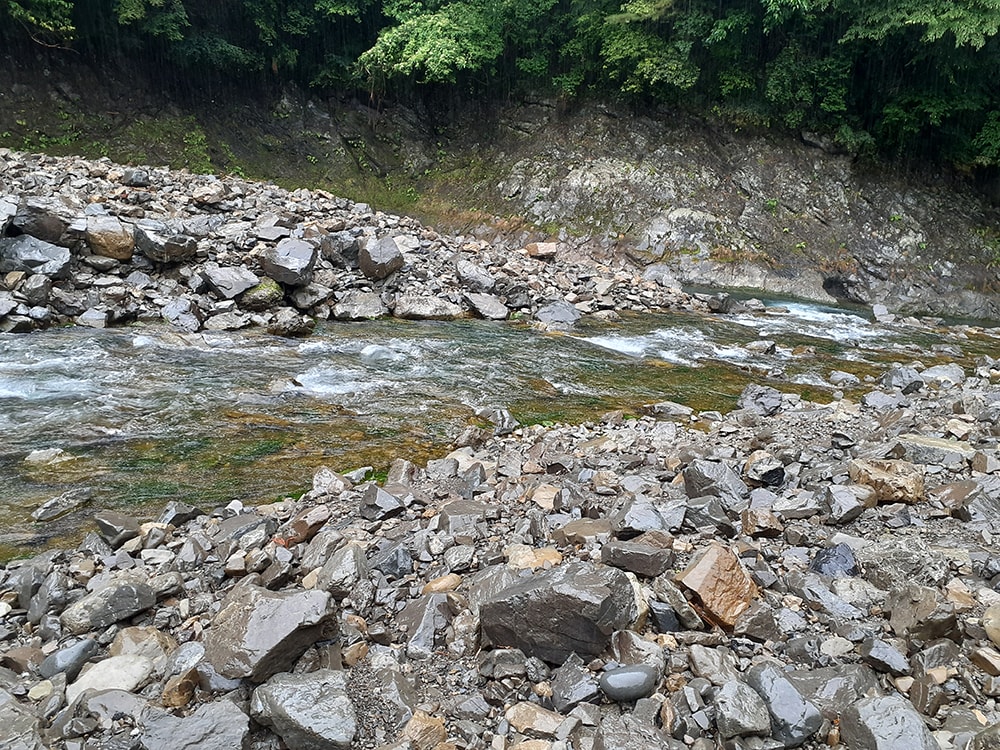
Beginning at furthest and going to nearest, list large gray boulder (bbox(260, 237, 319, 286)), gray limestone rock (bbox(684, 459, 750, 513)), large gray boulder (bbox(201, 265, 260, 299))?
large gray boulder (bbox(260, 237, 319, 286)) < large gray boulder (bbox(201, 265, 260, 299)) < gray limestone rock (bbox(684, 459, 750, 513))

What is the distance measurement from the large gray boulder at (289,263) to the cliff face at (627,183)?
9.96 metres

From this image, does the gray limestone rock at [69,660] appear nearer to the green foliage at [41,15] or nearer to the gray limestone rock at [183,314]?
the gray limestone rock at [183,314]

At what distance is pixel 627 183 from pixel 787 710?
19718mm

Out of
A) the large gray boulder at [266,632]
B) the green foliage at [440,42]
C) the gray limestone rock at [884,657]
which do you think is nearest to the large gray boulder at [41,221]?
the large gray boulder at [266,632]

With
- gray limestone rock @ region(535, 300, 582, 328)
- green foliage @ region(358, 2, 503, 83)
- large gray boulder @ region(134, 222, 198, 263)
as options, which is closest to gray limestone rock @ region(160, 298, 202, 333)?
large gray boulder @ region(134, 222, 198, 263)

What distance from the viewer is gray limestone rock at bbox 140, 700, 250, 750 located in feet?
7.36

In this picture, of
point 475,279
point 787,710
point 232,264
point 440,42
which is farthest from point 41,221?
point 440,42

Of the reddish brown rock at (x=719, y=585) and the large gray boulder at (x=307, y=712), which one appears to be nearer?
the large gray boulder at (x=307, y=712)

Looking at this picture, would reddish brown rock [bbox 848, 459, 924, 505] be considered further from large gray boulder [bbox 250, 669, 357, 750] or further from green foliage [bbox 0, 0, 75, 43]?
green foliage [bbox 0, 0, 75, 43]

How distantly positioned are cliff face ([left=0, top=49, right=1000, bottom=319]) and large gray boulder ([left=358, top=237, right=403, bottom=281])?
27.7 ft

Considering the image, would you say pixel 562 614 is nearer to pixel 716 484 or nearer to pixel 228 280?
pixel 716 484

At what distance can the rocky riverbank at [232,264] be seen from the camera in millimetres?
9820

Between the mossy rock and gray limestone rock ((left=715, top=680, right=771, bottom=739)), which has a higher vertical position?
gray limestone rock ((left=715, top=680, right=771, bottom=739))

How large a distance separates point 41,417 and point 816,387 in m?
9.87
